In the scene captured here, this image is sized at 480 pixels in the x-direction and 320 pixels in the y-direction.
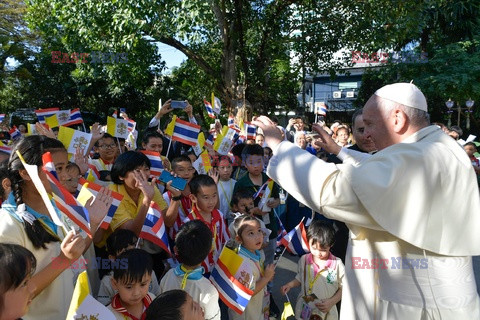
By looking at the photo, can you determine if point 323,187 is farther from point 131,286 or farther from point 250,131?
point 250,131

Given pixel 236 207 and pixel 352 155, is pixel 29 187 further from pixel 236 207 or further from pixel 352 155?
pixel 236 207

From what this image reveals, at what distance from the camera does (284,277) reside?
5414 millimetres

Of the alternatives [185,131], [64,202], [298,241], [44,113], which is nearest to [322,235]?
[298,241]

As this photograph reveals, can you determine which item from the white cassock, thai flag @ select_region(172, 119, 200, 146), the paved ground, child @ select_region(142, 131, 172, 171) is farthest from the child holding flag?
thai flag @ select_region(172, 119, 200, 146)

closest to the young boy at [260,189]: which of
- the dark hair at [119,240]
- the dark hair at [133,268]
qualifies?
the dark hair at [119,240]

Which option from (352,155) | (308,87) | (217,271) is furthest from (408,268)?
(308,87)

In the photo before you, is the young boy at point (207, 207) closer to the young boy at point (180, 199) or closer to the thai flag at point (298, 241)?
the young boy at point (180, 199)

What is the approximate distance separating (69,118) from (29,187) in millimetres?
4571

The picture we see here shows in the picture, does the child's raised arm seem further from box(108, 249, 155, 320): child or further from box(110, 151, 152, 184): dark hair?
box(110, 151, 152, 184): dark hair

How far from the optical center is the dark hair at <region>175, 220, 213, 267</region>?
9.57 ft

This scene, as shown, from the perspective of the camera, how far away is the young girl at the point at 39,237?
1986 millimetres

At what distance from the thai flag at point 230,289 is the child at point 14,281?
1600mm

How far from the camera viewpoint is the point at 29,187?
7.28 ft

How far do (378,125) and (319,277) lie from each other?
1.78m
